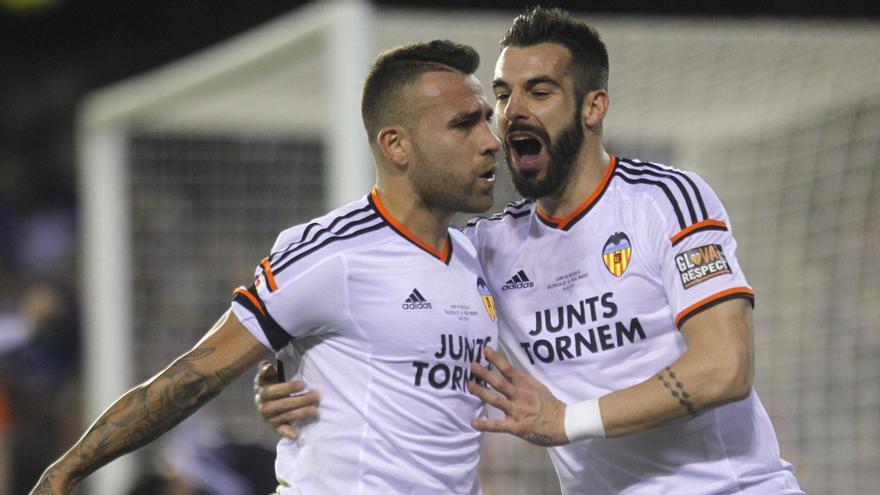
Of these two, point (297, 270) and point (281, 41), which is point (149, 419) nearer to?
point (297, 270)

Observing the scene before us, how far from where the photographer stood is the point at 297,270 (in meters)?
3.02

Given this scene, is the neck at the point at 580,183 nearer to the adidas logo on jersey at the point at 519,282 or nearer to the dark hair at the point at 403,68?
the adidas logo on jersey at the point at 519,282

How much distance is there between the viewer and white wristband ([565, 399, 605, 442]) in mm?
3014

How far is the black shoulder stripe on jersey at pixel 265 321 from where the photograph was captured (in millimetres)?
3004

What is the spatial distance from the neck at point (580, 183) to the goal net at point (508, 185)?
5.49 ft

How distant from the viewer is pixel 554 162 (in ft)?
11.0

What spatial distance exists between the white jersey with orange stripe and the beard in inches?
3.7

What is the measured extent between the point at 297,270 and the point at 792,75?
4.16 m

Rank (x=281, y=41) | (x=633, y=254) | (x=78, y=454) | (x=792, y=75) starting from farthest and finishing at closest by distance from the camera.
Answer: (x=792, y=75), (x=281, y=41), (x=633, y=254), (x=78, y=454)

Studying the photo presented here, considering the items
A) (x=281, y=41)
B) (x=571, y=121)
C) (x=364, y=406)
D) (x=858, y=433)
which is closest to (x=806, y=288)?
(x=858, y=433)

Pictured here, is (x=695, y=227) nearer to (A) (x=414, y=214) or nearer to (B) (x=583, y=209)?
(B) (x=583, y=209)

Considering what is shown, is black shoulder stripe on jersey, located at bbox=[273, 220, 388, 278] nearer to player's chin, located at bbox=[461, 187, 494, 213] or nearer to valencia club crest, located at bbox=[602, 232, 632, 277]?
player's chin, located at bbox=[461, 187, 494, 213]

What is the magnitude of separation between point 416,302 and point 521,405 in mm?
345

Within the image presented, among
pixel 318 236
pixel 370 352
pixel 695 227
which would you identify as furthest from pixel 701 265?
pixel 318 236
